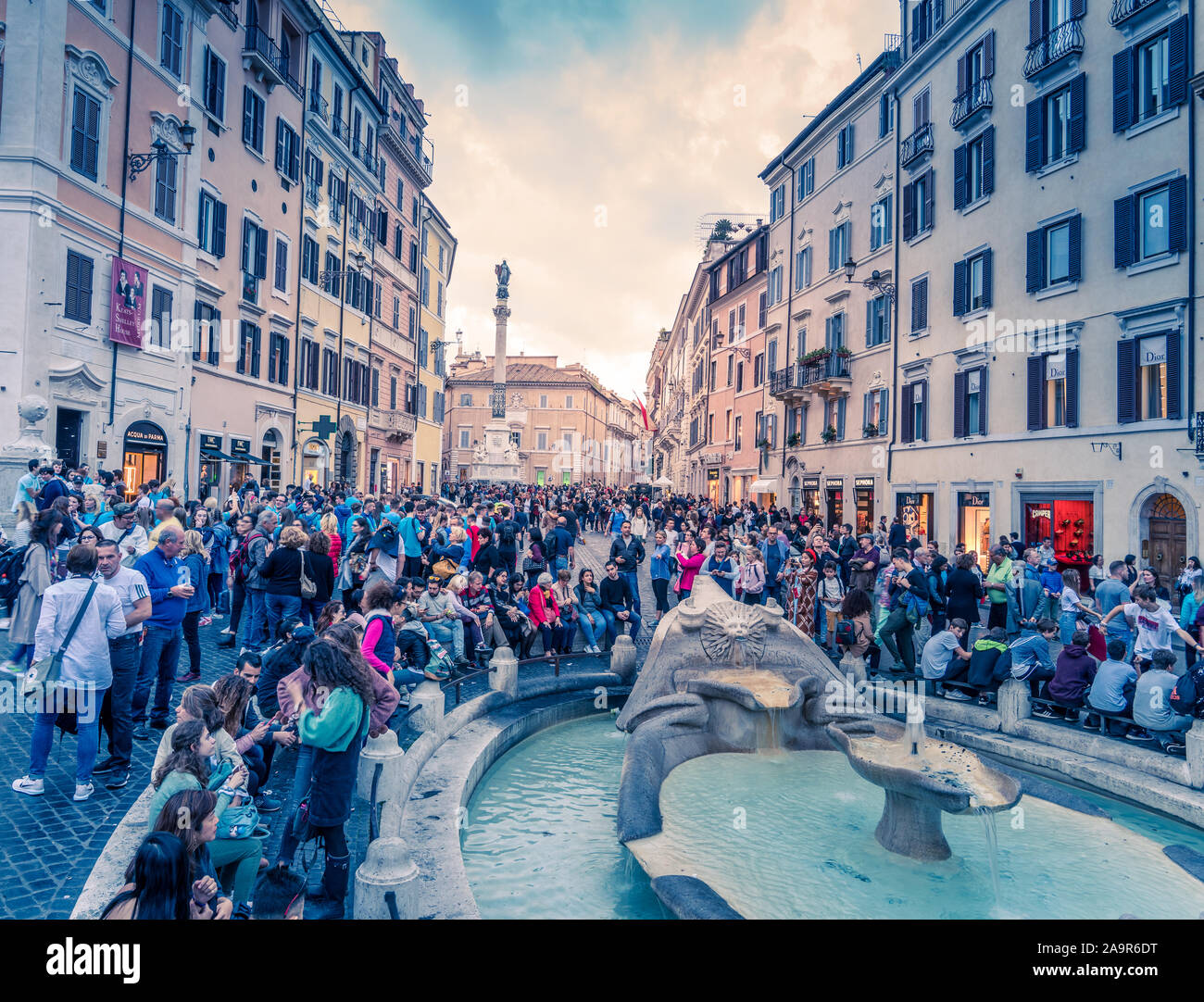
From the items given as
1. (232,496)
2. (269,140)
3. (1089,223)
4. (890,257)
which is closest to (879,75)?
(890,257)

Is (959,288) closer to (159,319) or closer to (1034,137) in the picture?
(1034,137)

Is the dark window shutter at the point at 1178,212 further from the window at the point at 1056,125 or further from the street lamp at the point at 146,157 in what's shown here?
the street lamp at the point at 146,157

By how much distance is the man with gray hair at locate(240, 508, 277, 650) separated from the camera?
8.75 metres

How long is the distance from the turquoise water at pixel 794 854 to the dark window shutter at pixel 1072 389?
45.8ft

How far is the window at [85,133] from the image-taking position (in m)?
16.1

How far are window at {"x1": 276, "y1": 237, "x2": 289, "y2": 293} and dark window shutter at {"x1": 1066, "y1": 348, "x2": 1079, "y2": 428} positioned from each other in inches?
942

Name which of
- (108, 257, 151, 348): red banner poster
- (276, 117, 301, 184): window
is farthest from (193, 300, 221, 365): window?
(276, 117, 301, 184): window

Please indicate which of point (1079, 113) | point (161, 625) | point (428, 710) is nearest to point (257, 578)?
point (161, 625)

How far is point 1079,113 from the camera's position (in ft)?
59.3

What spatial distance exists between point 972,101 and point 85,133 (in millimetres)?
22274

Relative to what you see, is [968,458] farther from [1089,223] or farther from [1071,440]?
[1089,223]

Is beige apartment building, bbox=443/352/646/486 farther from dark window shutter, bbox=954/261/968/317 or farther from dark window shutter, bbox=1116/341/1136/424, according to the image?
dark window shutter, bbox=1116/341/1136/424

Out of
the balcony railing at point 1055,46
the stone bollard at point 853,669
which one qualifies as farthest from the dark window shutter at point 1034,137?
the stone bollard at point 853,669

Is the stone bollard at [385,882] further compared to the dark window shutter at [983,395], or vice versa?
the dark window shutter at [983,395]
